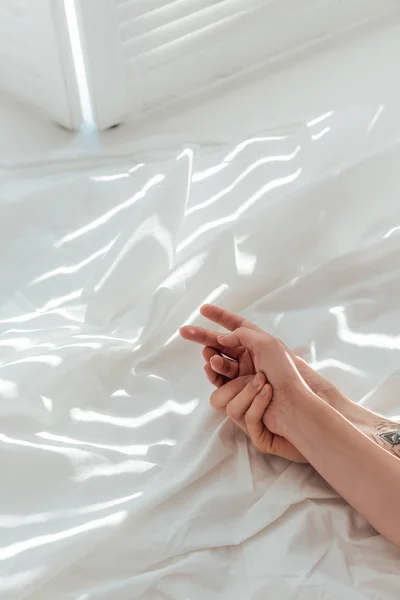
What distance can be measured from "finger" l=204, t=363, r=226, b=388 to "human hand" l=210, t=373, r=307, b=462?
0.04 m

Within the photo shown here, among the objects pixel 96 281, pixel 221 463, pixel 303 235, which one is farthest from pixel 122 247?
pixel 221 463

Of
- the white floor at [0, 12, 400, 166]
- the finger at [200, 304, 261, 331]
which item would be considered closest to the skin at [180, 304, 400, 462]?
the finger at [200, 304, 261, 331]

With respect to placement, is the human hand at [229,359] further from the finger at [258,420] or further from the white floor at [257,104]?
the white floor at [257,104]

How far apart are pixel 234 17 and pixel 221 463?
106cm

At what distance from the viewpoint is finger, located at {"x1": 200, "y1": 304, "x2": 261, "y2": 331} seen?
4.04 feet

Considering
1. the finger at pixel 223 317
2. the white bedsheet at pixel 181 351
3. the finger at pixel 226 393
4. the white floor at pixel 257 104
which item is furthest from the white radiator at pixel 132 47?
the finger at pixel 226 393

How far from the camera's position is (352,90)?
6.03 feet

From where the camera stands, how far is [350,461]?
1.05 m

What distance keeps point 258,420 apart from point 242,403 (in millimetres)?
32

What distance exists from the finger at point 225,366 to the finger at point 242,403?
50 mm

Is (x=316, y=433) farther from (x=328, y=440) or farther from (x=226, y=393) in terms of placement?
(x=226, y=393)

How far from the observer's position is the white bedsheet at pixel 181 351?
1007 mm

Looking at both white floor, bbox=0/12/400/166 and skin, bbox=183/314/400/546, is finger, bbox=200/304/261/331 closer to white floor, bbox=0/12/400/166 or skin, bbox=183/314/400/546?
skin, bbox=183/314/400/546

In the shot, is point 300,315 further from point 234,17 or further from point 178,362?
point 234,17
